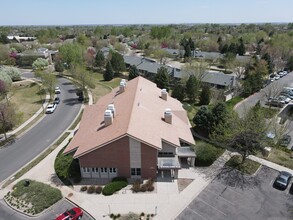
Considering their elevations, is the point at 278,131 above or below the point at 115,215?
above

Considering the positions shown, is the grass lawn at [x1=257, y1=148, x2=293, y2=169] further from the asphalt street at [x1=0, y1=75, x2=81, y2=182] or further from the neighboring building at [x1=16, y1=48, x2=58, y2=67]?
the neighboring building at [x1=16, y1=48, x2=58, y2=67]

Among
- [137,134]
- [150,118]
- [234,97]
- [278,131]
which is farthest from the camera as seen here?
[234,97]

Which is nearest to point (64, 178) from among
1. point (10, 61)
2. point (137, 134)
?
point (137, 134)

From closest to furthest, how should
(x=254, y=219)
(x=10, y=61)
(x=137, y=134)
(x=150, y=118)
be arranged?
(x=254, y=219)
(x=137, y=134)
(x=150, y=118)
(x=10, y=61)

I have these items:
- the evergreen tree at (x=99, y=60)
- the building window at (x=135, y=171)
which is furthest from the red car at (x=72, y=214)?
the evergreen tree at (x=99, y=60)

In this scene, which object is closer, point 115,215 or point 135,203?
point 115,215

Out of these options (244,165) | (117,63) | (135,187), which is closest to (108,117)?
(135,187)

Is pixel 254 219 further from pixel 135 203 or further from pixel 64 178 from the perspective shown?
pixel 64 178
